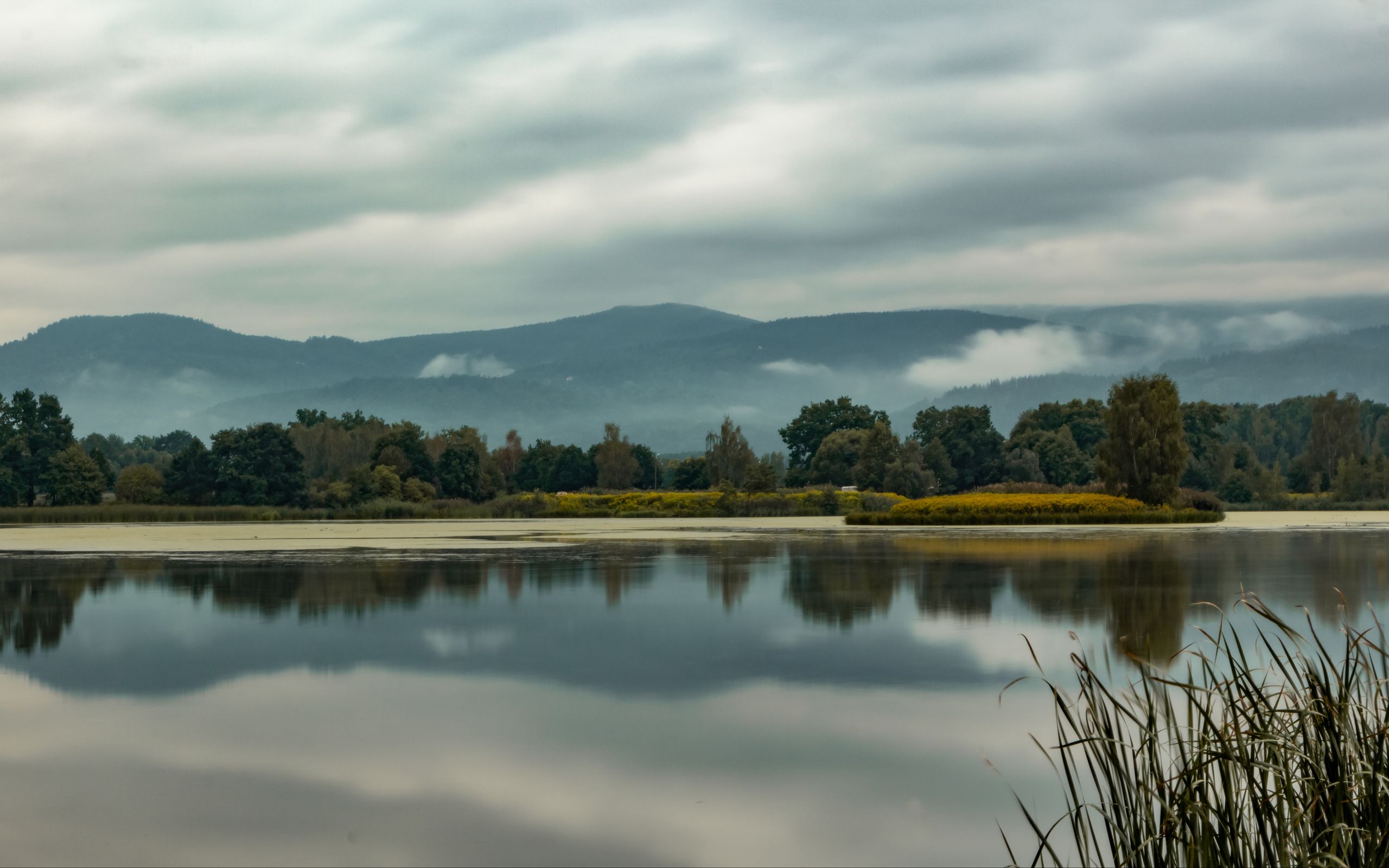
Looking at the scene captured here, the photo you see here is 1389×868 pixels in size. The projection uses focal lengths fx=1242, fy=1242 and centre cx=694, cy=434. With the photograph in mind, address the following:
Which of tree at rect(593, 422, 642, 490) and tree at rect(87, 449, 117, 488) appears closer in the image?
tree at rect(87, 449, 117, 488)

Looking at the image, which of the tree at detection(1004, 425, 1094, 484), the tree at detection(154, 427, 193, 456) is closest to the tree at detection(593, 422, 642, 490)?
the tree at detection(1004, 425, 1094, 484)

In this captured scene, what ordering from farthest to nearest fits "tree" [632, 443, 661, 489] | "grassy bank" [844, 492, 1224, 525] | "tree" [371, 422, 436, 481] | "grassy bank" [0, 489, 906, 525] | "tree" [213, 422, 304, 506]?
1. "tree" [632, 443, 661, 489]
2. "tree" [371, 422, 436, 481]
3. "tree" [213, 422, 304, 506]
4. "grassy bank" [0, 489, 906, 525]
5. "grassy bank" [844, 492, 1224, 525]

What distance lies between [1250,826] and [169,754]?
7309 mm

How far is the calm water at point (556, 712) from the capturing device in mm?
7176

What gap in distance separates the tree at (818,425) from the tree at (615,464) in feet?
43.8

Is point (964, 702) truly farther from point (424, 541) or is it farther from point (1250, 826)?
point (424, 541)

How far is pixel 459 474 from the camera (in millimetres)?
74625

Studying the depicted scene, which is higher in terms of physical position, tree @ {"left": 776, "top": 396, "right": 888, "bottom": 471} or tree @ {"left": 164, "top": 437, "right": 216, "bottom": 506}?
tree @ {"left": 776, "top": 396, "right": 888, "bottom": 471}

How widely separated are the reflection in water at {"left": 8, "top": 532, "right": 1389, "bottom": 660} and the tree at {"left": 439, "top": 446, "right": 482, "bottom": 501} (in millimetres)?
43193

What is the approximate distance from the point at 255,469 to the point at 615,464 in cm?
2570

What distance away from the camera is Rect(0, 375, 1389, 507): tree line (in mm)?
51688

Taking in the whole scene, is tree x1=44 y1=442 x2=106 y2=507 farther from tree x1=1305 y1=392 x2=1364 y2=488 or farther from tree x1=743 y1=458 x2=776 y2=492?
tree x1=1305 y1=392 x2=1364 y2=488

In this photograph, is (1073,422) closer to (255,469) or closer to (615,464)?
(615,464)

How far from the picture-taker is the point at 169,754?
29.9 feet
